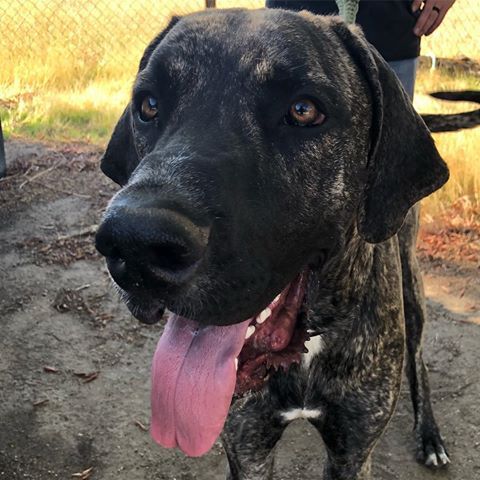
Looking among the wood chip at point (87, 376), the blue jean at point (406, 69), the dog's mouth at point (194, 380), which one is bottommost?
the wood chip at point (87, 376)

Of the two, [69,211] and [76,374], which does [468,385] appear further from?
[69,211]

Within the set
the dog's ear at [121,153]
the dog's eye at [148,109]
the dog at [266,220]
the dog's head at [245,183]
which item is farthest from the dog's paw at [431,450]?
the dog's eye at [148,109]

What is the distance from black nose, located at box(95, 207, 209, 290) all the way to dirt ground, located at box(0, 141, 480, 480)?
2033 millimetres

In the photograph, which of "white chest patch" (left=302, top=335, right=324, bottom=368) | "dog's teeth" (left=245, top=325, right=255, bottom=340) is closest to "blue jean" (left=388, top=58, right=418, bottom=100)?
"white chest patch" (left=302, top=335, right=324, bottom=368)

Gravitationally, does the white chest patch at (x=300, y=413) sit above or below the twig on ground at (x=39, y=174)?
above

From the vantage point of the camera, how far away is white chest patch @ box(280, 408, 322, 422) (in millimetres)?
2691

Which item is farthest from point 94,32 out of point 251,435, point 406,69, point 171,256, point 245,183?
point 171,256

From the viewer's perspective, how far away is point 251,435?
9.03 ft

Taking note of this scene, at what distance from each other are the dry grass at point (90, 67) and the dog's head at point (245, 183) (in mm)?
3703

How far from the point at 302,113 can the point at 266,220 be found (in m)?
0.35

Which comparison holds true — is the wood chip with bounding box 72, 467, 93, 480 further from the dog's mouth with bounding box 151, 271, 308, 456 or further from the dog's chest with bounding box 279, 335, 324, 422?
the dog's mouth with bounding box 151, 271, 308, 456

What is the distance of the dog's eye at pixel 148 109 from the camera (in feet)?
7.56

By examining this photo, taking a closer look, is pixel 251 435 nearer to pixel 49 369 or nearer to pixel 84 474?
pixel 84 474

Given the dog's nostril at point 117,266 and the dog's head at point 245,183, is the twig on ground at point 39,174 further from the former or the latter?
the dog's nostril at point 117,266
